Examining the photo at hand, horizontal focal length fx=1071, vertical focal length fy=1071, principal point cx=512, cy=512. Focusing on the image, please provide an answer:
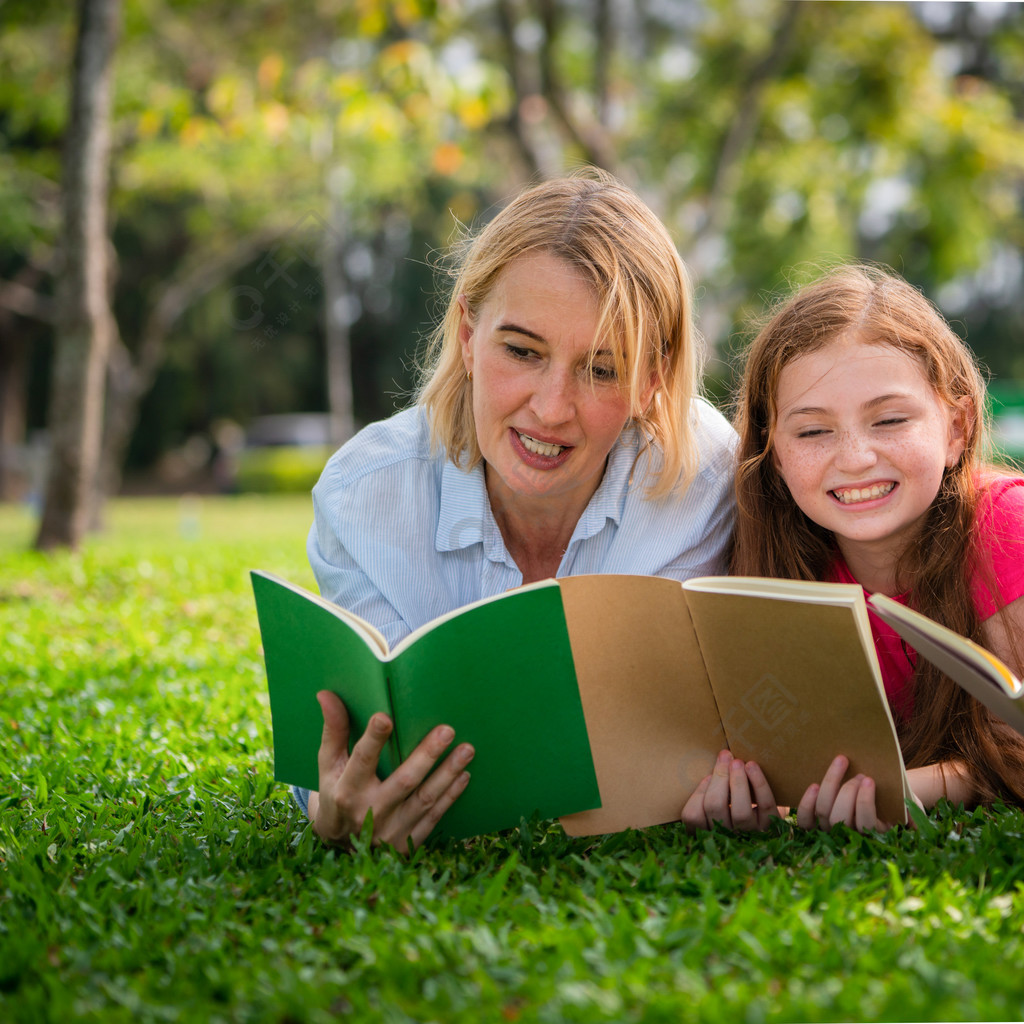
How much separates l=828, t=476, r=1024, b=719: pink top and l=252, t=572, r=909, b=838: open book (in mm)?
462

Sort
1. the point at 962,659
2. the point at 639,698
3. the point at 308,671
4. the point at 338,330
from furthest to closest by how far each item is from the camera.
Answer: the point at 338,330, the point at 639,698, the point at 308,671, the point at 962,659

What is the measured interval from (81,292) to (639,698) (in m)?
5.99

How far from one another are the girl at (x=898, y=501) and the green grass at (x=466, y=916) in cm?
19

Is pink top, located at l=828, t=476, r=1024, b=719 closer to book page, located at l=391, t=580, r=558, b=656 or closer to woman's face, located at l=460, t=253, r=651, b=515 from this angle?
woman's face, located at l=460, t=253, r=651, b=515

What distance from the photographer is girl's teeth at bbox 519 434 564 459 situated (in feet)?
8.35

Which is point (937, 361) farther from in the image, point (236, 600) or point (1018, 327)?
point (1018, 327)

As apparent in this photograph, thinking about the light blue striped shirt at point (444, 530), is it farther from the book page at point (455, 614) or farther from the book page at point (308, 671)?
the book page at point (455, 614)

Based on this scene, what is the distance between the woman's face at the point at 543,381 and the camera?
7.97ft

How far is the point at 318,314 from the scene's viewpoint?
2925 centimetres

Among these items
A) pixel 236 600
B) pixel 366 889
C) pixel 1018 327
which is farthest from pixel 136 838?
pixel 1018 327

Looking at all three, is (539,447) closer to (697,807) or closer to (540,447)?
(540,447)

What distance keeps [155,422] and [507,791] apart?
3080 centimetres

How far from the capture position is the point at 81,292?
7.02 meters

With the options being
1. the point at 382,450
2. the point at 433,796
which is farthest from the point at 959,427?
the point at 433,796
